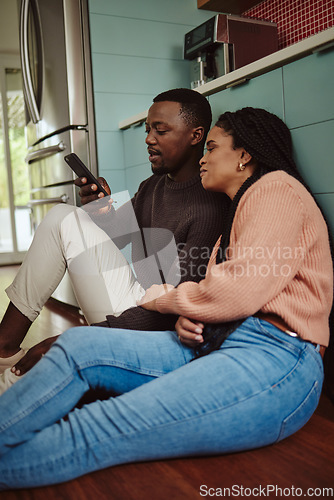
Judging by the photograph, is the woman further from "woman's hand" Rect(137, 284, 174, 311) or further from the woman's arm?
"woman's hand" Rect(137, 284, 174, 311)

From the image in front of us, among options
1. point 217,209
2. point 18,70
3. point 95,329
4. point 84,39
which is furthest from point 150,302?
point 18,70

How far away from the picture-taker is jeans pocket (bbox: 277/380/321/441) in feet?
3.33

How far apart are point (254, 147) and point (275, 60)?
1.25ft

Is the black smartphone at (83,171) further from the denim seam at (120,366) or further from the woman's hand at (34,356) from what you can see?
the denim seam at (120,366)

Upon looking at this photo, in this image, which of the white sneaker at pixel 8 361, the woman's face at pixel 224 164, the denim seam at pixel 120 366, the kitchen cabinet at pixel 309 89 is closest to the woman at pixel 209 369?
the denim seam at pixel 120 366

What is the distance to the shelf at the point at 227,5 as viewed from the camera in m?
2.40

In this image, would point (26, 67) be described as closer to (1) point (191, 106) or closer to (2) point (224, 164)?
(1) point (191, 106)

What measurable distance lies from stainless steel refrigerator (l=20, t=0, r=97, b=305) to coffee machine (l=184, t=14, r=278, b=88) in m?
0.51

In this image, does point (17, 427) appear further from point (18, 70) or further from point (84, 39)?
point (18, 70)

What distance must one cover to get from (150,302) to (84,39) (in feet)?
5.03

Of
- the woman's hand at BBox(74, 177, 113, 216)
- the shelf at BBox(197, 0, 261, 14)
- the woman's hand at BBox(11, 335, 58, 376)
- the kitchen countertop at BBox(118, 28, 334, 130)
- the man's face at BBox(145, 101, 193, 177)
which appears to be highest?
the shelf at BBox(197, 0, 261, 14)

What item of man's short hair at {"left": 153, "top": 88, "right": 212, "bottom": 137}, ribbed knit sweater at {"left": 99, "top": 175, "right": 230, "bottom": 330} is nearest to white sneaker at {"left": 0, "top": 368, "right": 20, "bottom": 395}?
ribbed knit sweater at {"left": 99, "top": 175, "right": 230, "bottom": 330}

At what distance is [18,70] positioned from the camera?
15.9ft

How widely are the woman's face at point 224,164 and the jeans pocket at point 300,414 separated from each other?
52cm
